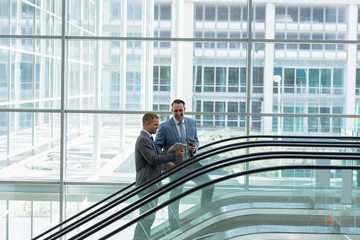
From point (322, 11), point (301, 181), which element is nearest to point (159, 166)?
point (301, 181)

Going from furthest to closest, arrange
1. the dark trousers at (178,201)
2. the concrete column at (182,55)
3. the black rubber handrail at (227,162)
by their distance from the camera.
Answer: the concrete column at (182,55) → the dark trousers at (178,201) → the black rubber handrail at (227,162)

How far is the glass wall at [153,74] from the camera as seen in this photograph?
8766 millimetres

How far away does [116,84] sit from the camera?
9008mm

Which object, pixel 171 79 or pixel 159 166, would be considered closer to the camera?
pixel 159 166

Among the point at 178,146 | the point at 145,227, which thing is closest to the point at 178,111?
the point at 178,146

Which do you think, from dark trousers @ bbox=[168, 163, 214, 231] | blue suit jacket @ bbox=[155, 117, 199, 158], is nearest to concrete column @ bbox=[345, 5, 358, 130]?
blue suit jacket @ bbox=[155, 117, 199, 158]

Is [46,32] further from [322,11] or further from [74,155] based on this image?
[322,11]

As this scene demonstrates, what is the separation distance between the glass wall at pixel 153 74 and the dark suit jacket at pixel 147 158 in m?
2.42

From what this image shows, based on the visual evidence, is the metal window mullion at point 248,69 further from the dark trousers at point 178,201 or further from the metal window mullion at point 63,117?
the dark trousers at point 178,201

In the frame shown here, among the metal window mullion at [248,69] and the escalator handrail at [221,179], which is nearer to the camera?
the escalator handrail at [221,179]

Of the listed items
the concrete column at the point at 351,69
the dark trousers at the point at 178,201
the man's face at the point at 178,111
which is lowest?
the dark trousers at the point at 178,201

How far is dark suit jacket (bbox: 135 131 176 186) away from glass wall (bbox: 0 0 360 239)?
7.95 feet

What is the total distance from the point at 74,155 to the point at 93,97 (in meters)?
1.02

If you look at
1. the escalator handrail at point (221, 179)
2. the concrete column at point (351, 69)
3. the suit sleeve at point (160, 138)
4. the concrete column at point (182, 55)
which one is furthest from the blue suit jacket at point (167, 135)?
the concrete column at point (351, 69)
